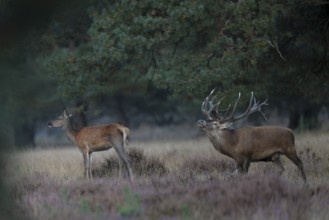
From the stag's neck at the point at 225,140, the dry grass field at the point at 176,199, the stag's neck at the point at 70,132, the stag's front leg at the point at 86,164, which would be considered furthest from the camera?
the stag's neck at the point at 70,132

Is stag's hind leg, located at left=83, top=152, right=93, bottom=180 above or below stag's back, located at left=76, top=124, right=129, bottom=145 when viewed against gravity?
below

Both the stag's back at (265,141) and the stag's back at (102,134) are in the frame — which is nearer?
the stag's back at (265,141)

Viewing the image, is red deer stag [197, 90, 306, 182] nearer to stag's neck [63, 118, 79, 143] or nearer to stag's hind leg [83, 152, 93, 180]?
stag's hind leg [83, 152, 93, 180]

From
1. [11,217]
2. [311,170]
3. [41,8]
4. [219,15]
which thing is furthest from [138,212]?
[219,15]

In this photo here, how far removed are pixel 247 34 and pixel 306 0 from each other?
1564 millimetres

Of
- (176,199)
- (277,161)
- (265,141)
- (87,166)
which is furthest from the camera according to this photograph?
(87,166)

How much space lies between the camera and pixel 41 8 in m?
3.04

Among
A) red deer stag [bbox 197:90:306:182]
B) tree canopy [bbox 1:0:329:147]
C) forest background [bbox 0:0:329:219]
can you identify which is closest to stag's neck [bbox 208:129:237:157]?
red deer stag [bbox 197:90:306:182]

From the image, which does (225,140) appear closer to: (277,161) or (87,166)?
(277,161)

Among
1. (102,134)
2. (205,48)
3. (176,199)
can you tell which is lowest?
(176,199)

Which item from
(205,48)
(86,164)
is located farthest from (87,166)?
(205,48)

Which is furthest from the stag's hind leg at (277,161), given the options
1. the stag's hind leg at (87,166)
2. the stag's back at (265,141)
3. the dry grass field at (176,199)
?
the stag's hind leg at (87,166)

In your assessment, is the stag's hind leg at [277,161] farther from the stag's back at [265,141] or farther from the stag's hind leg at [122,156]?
the stag's hind leg at [122,156]

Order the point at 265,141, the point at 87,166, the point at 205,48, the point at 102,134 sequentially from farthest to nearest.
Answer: the point at 205,48, the point at 102,134, the point at 87,166, the point at 265,141
